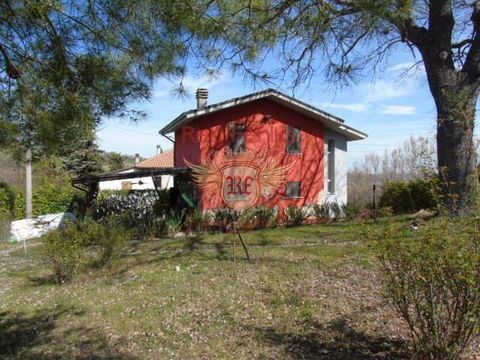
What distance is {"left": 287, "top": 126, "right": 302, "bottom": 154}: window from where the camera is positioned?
755 inches

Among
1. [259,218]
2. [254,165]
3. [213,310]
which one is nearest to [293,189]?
[259,218]

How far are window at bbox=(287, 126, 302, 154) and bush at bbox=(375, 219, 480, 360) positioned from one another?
15462mm

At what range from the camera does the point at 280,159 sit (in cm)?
1889

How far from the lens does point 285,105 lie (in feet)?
62.4

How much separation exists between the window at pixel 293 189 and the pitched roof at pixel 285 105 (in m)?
2.98

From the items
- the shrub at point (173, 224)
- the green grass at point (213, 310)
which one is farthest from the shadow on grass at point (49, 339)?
the shrub at point (173, 224)

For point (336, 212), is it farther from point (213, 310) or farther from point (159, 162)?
point (159, 162)

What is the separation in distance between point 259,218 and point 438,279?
12.7 m

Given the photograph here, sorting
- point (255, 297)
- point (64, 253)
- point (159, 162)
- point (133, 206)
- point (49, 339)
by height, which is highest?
point (159, 162)

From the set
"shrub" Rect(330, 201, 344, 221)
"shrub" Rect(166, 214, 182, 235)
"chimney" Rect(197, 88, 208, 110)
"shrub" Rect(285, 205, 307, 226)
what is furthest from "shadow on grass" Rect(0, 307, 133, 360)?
"chimney" Rect(197, 88, 208, 110)

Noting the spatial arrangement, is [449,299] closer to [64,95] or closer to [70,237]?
[64,95]

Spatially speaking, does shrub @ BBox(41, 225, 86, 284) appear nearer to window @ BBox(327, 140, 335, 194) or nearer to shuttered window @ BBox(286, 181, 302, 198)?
shuttered window @ BBox(286, 181, 302, 198)

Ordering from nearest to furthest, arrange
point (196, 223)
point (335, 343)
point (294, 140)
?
point (335, 343) → point (196, 223) → point (294, 140)

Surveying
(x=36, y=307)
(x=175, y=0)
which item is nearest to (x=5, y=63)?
(x=175, y=0)
